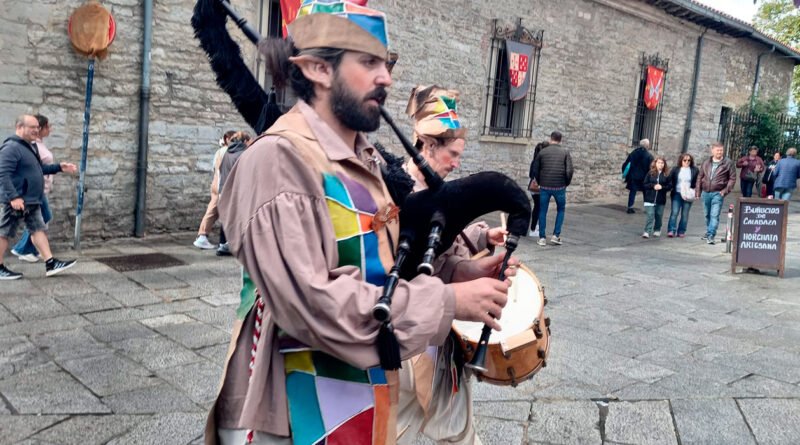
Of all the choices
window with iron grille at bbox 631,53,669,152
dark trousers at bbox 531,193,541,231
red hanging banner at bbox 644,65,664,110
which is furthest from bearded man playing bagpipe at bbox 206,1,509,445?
window with iron grille at bbox 631,53,669,152

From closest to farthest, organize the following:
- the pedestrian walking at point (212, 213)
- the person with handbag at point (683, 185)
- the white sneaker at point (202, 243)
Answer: the pedestrian walking at point (212, 213)
the white sneaker at point (202, 243)
the person with handbag at point (683, 185)

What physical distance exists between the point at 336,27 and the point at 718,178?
1098cm

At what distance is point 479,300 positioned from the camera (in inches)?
64.0

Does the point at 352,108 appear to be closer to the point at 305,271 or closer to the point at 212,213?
the point at 305,271

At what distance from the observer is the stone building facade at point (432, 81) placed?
26.3 ft

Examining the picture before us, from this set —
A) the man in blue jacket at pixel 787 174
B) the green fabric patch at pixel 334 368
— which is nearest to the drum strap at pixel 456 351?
the green fabric patch at pixel 334 368

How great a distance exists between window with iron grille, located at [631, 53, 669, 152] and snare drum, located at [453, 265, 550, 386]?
15.9m

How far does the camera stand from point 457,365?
96.7 inches

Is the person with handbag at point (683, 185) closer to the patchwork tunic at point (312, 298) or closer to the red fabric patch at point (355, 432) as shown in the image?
the patchwork tunic at point (312, 298)

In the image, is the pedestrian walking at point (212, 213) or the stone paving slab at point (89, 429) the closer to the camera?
the stone paving slab at point (89, 429)

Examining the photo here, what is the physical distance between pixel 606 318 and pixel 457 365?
4.07 metres

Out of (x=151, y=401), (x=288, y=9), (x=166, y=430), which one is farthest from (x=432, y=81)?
(x=166, y=430)

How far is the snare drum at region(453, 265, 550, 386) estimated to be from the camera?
8.14ft

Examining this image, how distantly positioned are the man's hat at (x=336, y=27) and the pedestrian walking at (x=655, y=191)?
1079 centimetres
